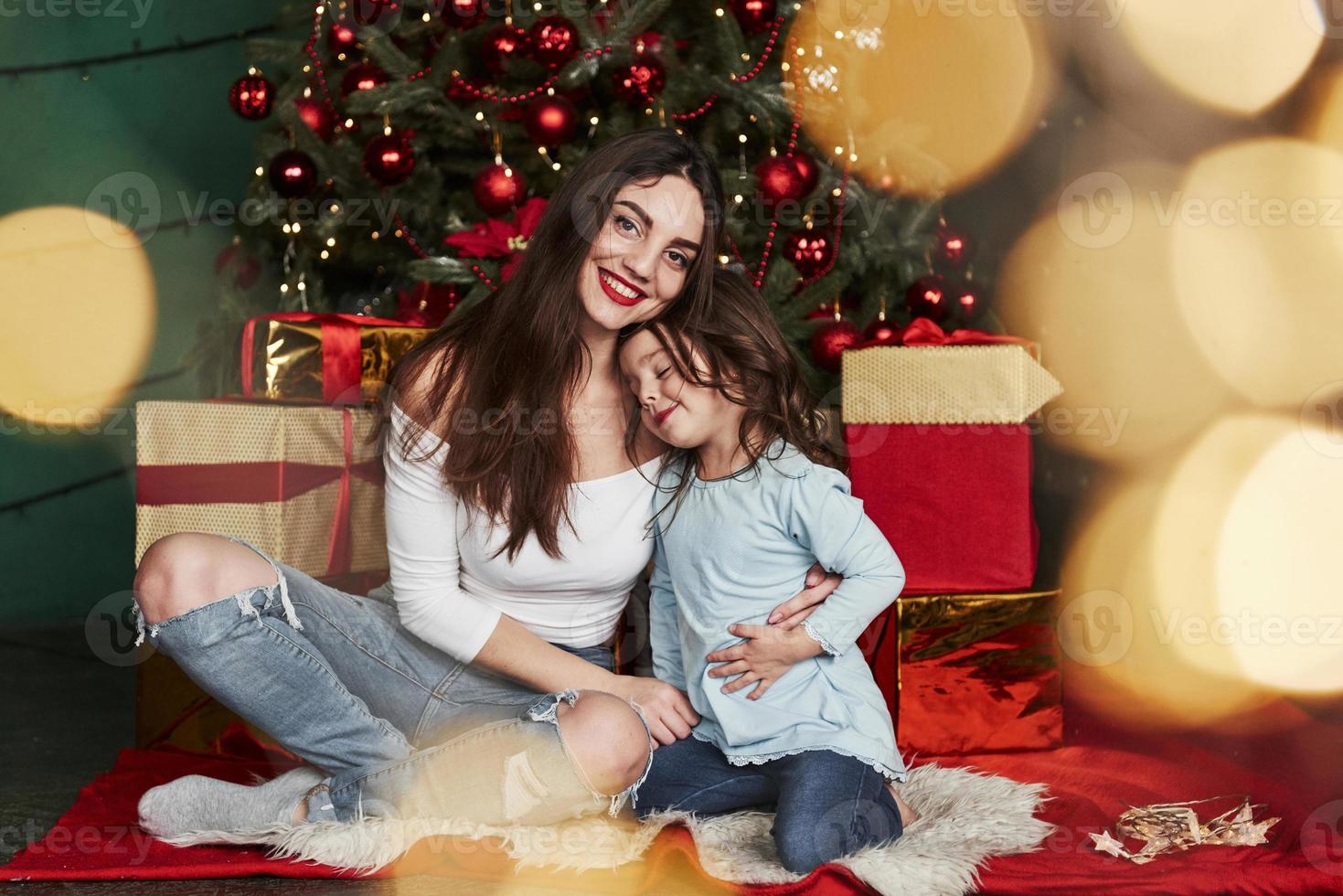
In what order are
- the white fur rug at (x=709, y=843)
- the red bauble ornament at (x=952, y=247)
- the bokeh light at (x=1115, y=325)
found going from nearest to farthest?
the white fur rug at (x=709, y=843), the bokeh light at (x=1115, y=325), the red bauble ornament at (x=952, y=247)

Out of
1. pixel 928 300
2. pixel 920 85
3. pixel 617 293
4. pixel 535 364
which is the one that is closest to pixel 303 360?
pixel 535 364

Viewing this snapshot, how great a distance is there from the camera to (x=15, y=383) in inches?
114

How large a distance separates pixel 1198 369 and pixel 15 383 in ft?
8.54

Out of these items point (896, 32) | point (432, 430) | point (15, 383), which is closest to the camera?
point (432, 430)

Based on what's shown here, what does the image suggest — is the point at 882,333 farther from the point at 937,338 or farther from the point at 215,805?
the point at 215,805

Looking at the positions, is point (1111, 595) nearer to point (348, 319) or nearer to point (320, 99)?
point (348, 319)

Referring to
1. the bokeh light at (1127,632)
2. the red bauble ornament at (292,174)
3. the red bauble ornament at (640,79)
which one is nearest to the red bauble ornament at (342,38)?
the red bauble ornament at (292,174)

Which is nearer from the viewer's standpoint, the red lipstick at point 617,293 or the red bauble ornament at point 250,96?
the red lipstick at point 617,293

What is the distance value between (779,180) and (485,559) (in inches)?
35.3

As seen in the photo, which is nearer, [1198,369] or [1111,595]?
[1198,369]

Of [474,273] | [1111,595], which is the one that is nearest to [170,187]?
[474,273]

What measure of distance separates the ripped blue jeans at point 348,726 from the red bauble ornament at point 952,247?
1.18 metres

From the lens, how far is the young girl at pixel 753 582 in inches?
57.7

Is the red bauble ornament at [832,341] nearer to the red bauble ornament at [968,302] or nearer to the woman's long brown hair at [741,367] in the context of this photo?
the red bauble ornament at [968,302]
